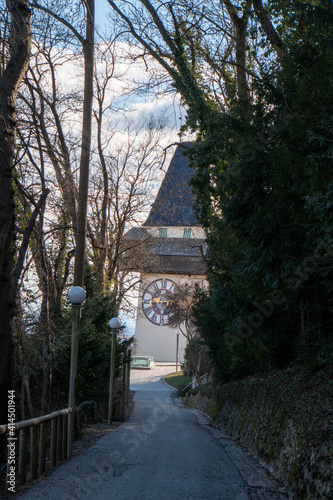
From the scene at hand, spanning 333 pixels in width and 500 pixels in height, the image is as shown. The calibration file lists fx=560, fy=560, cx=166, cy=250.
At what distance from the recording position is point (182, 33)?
44.1ft

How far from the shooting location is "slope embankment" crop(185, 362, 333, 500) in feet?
17.3

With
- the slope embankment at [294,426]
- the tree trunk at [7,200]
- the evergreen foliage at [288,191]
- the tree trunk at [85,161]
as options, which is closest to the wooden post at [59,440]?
the tree trunk at [7,200]

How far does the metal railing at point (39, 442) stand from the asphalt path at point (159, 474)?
0.67 feet

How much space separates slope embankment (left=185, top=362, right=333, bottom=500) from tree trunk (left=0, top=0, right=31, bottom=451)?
3.66 metres

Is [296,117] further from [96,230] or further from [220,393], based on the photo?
[96,230]

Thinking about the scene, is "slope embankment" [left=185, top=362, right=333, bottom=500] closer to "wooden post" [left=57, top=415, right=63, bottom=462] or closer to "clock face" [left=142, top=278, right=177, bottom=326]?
"wooden post" [left=57, top=415, right=63, bottom=462]

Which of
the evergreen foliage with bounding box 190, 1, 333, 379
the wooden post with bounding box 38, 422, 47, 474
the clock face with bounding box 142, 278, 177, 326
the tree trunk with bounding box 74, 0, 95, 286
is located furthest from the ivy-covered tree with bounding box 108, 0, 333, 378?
the clock face with bounding box 142, 278, 177, 326

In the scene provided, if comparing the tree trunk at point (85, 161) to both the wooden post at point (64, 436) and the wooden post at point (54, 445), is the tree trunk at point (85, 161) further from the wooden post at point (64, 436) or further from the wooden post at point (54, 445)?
the wooden post at point (54, 445)

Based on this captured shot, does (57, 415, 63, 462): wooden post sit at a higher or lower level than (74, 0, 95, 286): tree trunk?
lower

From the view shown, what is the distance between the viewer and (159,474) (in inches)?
256

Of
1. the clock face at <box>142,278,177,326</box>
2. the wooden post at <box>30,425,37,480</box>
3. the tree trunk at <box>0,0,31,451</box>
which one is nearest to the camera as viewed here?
the wooden post at <box>30,425,37,480</box>

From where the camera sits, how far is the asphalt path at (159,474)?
5.54m

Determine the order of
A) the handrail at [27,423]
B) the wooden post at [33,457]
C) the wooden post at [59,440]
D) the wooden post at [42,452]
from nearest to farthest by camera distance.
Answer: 1. the handrail at [27,423]
2. the wooden post at [33,457]
3. the wooden post at [42,452]
4. the wooden post at [59,440]

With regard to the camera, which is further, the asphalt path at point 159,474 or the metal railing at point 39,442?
the metal railing at point 39,442
